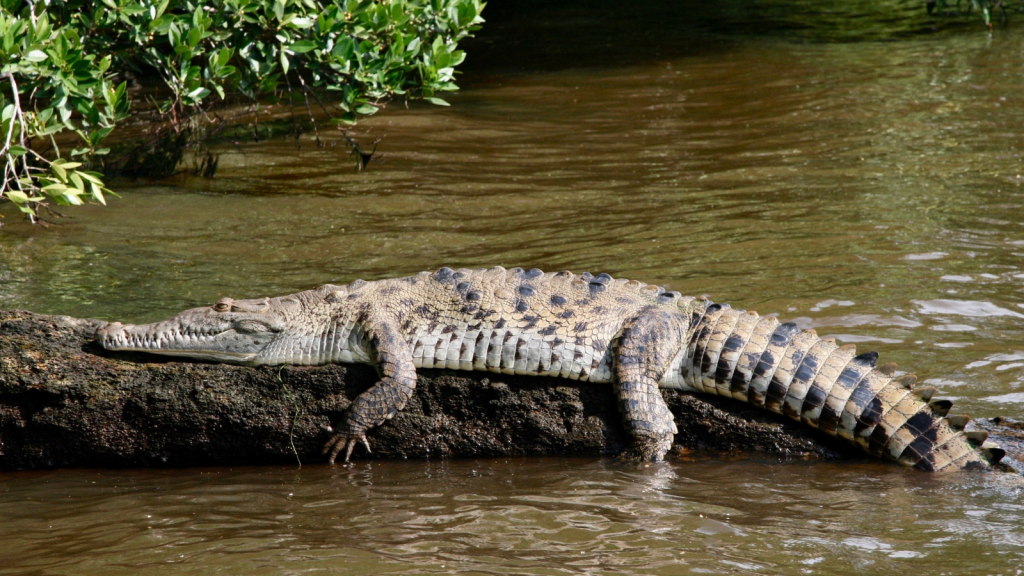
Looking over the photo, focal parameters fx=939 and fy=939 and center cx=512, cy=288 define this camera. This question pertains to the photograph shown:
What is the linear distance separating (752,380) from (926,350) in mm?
2028

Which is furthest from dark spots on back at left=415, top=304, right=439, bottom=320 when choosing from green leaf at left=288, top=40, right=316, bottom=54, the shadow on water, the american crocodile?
the shadow on water

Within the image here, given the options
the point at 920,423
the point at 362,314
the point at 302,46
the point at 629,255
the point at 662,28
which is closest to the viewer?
the point at 920,423

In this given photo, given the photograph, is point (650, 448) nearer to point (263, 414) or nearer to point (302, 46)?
point (263, 414)

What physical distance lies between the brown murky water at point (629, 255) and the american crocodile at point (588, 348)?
22cm

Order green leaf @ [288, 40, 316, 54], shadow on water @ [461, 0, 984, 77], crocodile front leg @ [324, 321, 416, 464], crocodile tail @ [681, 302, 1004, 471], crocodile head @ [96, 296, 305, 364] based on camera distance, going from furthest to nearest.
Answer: shadow on water @ [461, 0, 984, 77]
green leaf @ [288, 40, 316, 54]
crocodile head @ [96, 296, 305, 364]
crocodile front leg @ [324, 321, 416, 464]
crocodile tail @ [681, 302, 1004, 471]

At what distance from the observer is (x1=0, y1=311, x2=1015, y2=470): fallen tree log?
4.30 m

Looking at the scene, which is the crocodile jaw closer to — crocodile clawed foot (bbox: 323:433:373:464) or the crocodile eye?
the crocodile eye

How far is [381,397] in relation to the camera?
4.30 meters

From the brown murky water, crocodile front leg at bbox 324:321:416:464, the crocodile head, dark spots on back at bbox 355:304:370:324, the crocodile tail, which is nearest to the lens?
the brown murky water

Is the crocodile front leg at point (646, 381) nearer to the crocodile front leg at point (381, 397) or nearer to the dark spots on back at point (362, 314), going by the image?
the crocodile front leg at point (381, 397)

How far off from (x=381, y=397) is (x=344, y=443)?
11.6 inches

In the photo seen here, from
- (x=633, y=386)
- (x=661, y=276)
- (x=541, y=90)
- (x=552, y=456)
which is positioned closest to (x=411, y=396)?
(x=552, y=456)

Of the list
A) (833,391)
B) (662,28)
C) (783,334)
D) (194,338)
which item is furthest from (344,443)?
(662,28)

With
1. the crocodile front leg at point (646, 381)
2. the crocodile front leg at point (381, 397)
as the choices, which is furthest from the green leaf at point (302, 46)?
the crocodile front leg at point (646, 381)
